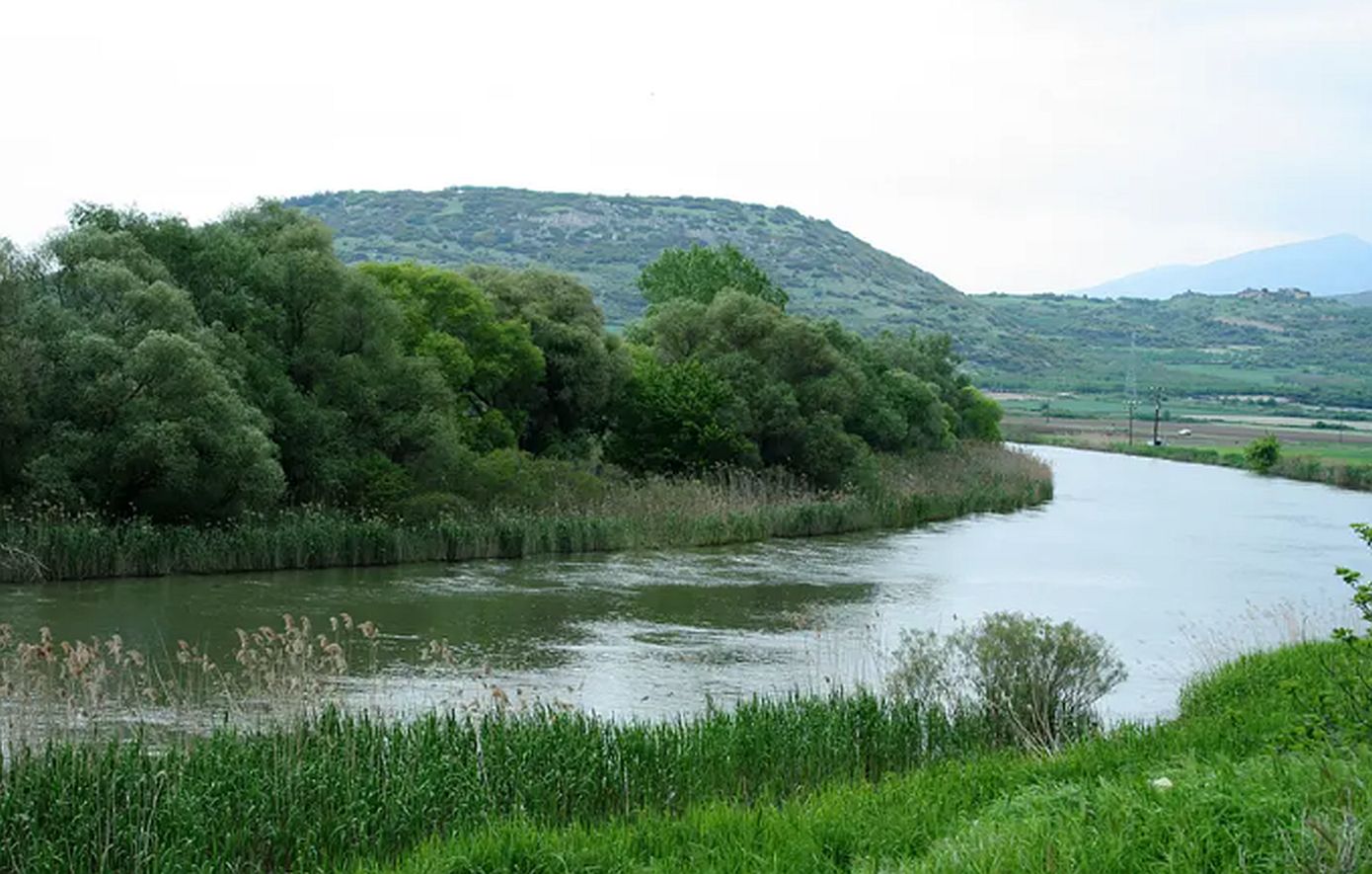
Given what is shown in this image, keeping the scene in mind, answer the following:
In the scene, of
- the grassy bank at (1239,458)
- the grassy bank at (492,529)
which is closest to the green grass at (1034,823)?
the grassy bank at (492,529)

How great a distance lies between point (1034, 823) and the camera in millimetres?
7457

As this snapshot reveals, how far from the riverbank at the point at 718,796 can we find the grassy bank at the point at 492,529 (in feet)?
53.8

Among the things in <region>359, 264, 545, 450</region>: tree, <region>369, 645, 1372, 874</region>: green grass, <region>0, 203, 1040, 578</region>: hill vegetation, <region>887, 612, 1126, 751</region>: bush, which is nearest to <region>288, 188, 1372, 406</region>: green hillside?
<region>0, 203, 1040, 578</region>: hill vegetation

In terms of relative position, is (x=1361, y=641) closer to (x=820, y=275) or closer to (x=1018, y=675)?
(x=1018, y=675)

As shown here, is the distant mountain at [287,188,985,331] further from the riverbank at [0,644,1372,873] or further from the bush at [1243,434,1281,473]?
the riverbank at [0,644,1372,873]

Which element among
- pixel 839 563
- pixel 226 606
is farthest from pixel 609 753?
pixel 839 563

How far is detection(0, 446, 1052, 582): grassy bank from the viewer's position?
26.2 meters

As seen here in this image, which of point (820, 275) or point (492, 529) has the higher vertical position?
point (820, 275)

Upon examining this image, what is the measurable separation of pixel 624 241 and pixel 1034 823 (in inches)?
6219

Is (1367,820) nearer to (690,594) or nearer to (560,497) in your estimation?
(690,594)

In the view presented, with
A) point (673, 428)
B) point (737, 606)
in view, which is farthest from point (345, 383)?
point (673, 428)

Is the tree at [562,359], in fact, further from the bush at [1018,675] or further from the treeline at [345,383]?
the bush at [1018,675]

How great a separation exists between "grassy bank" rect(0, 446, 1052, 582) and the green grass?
1888 centimetres

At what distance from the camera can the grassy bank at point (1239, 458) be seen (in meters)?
70.6
